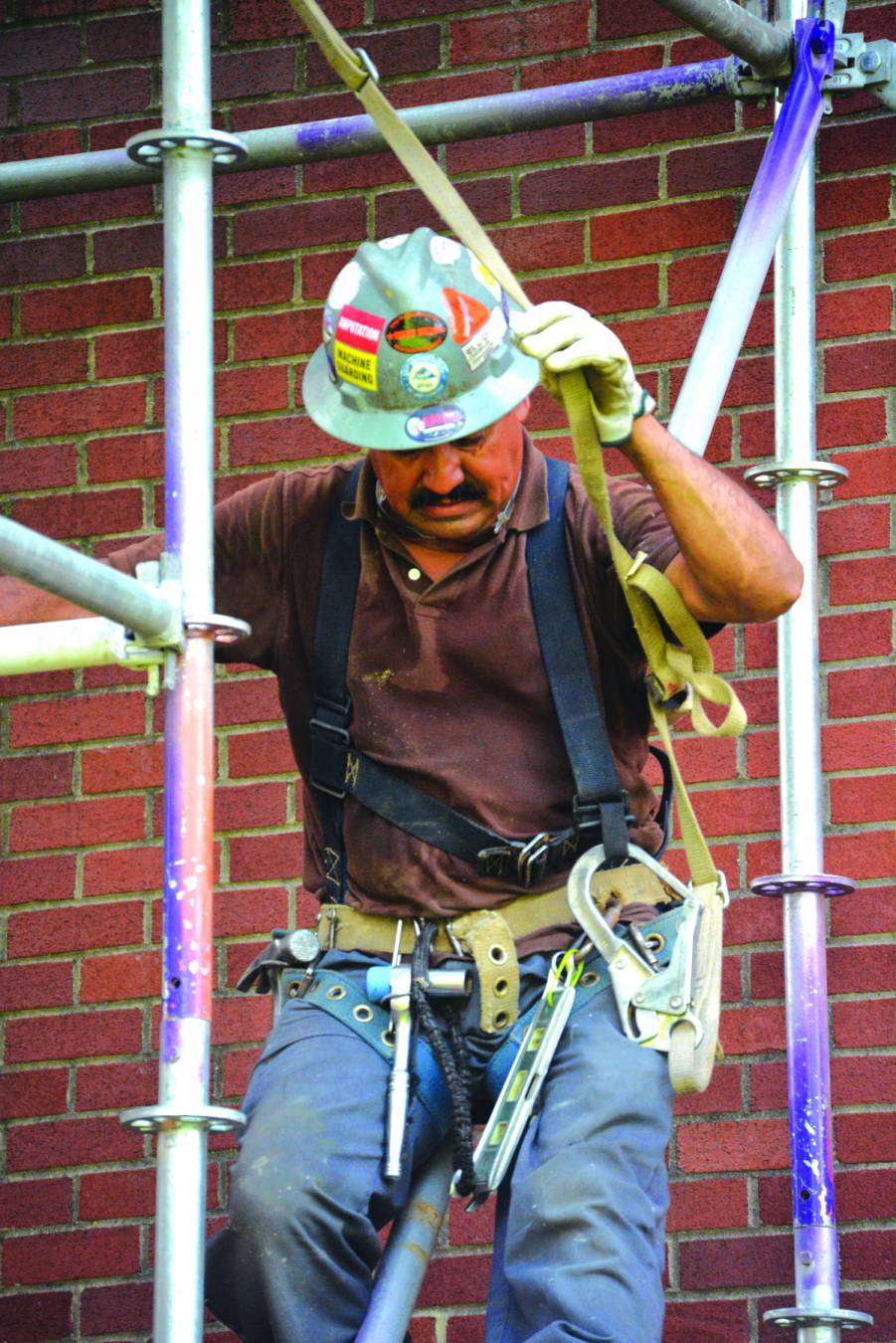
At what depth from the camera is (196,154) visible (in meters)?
3.34

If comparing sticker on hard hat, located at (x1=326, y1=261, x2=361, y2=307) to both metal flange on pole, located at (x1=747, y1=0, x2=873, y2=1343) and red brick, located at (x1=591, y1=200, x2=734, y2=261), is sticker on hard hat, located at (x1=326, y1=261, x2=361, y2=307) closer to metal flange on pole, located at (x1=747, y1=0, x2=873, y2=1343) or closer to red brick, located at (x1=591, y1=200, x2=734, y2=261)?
metal flange on pole, located at (x1=747, y1=0, x2=873, y2=1343)

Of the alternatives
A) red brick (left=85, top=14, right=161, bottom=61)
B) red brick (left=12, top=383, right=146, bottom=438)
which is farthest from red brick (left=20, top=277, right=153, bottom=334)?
red brick (left=85, top=14, right=161, bottom=61)

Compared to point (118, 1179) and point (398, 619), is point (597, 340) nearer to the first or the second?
point (398, 619)

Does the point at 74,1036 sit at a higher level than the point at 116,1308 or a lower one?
higher

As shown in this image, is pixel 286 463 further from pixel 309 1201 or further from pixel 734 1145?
pixel 309 1201

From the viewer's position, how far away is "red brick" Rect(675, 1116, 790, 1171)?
4.71 m

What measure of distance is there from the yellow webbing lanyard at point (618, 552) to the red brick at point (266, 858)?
1.42 meters

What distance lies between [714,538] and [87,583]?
41.7 inches

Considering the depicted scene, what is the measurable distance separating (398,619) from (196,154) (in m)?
0.95

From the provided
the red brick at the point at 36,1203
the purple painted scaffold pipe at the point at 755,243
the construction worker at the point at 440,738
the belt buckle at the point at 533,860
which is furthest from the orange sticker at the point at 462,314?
the red brick at the point at 36,1203

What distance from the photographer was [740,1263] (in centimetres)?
468

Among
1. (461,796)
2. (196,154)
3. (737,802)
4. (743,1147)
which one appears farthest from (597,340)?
(743,1147)

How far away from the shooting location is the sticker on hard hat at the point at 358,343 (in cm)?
381

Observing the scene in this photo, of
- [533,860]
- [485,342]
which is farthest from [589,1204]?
[485,342]
